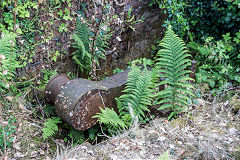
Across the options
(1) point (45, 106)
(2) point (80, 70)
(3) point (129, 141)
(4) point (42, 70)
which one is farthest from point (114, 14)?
(3) point (129, 141)

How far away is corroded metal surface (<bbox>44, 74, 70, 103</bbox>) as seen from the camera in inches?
132

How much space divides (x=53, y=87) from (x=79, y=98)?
53cm

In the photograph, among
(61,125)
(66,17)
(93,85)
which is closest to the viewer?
(93,85)

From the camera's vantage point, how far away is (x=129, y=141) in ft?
10.0

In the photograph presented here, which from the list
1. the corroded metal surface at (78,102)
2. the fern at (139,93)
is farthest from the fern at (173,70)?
the corroded metal surface at (78,102)

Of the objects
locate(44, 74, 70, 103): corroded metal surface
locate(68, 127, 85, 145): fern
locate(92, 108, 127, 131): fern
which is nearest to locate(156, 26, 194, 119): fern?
locate(92, 108, 127, 131): fern

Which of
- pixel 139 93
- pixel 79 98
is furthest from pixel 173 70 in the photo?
pixel 79 98

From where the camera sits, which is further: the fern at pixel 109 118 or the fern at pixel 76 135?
the fern at pixel 76 135

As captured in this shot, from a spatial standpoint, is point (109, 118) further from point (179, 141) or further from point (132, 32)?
point (132, 32)

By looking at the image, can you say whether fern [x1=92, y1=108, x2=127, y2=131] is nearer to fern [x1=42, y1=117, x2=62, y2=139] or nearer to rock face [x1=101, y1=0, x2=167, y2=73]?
fern [x1=42, y1=117, x2=62, y2=139]

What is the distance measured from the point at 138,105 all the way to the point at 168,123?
1.71 ft

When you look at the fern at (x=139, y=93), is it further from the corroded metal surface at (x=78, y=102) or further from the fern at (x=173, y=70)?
the corroded metal surface at (x=78, y=102)

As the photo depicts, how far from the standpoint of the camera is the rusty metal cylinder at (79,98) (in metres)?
3.13

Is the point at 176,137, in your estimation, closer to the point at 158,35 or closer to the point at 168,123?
the point at 168,123
